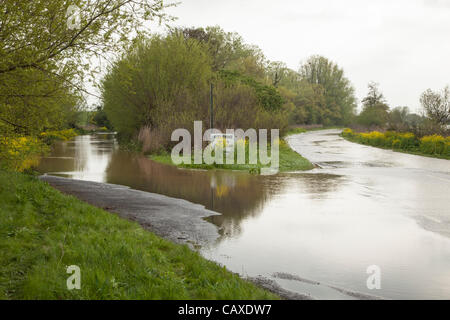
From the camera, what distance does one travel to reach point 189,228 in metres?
8.98

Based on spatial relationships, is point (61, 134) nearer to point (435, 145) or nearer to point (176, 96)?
point (176, 96)

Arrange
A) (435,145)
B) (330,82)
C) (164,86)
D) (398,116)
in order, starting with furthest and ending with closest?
(330,82) < (398,116) < (164,86) < (435,145)

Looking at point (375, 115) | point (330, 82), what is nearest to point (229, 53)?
point (375, 115)

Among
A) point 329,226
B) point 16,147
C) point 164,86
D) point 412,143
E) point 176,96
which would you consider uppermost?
point 164,86

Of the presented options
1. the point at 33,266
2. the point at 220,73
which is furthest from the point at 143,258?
the point at 220,73

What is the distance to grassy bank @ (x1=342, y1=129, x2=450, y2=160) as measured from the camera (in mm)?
29309

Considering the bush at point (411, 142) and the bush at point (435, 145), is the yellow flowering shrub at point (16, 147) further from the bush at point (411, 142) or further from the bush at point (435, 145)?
the bush at point (435, 145)

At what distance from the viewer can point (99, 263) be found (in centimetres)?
562

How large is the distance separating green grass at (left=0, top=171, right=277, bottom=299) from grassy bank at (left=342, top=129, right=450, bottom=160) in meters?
25.6

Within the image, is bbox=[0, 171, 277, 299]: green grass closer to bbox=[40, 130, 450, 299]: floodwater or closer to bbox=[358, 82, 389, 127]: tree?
bbox=[40, 130, 450, 299]: floodwater

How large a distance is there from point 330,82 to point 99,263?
103 metres

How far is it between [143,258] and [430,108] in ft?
133

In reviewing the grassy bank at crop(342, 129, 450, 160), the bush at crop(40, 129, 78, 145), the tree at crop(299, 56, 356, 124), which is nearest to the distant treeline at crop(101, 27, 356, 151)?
the bush at crop(40, 129, 78, 145)

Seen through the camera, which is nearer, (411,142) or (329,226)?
(329,226)
